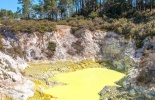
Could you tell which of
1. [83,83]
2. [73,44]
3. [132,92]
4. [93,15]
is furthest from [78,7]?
[132,92]

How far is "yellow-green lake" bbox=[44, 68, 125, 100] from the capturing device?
30.6 m

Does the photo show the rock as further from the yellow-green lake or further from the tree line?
the tree line

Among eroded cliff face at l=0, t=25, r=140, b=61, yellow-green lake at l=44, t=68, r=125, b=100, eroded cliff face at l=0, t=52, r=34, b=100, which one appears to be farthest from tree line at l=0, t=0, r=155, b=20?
eroded cliff face at l=0, t=52, r=34, b=100

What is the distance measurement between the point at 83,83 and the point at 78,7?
46338 mm

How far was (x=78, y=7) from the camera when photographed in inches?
3118

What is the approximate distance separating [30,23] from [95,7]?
27575 millimetres

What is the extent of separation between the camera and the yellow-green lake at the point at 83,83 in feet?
100

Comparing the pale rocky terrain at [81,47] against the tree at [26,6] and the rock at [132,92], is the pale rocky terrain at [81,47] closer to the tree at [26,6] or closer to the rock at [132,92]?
the rock at [132,92]

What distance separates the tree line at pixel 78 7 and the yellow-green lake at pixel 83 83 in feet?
87.0

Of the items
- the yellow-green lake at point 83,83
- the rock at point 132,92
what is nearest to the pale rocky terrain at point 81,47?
the yellow-green lake at point 83,83

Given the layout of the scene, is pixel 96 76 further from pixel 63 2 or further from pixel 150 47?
pixel 63 2

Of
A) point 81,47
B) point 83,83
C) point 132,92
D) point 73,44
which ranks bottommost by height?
point 83,83

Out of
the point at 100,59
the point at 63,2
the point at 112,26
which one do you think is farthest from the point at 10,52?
the point at 63,2

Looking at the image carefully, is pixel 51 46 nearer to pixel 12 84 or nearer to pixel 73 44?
pixel 73 44
